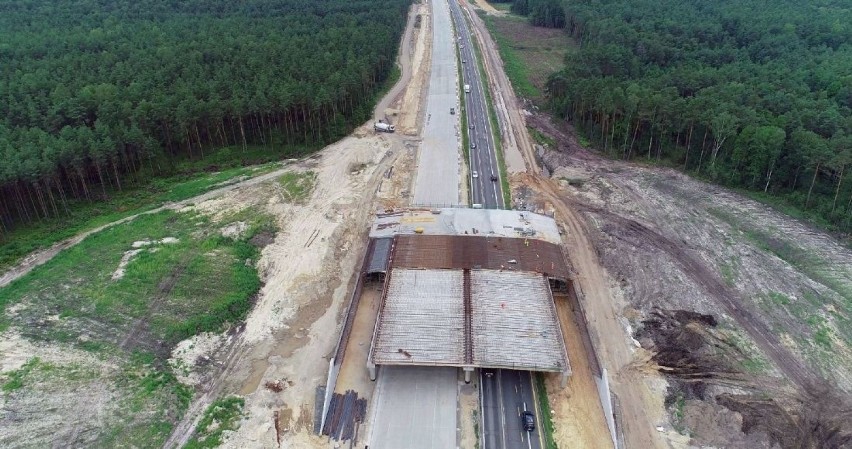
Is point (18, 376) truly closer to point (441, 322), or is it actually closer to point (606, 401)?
point (441, 322)

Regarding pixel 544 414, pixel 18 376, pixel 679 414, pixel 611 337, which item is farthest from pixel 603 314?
pixel 18 376

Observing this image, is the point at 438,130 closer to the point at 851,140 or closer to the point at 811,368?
the point at 851,140

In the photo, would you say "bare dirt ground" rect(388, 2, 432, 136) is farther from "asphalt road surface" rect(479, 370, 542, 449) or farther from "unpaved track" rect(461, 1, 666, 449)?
"asphalt road surface" rect(479, 370, 542, 449)

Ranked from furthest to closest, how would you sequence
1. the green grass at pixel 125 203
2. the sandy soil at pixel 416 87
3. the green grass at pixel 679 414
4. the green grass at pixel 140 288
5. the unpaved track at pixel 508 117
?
the sandy soil at pixel 416 87 → the unpaved track at pixel 508 117 → the green grass at pixel 125 203 → the green grass at pixel 140 288 → the green grass at pixel 679 414

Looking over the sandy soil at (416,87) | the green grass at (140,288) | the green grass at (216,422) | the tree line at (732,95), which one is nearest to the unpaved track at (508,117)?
the tree line at (732,95)

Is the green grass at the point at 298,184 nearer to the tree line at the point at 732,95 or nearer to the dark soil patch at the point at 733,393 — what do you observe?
the dark soil patch at the point at 733,393

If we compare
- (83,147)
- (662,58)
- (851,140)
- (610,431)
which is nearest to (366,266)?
(610,431)

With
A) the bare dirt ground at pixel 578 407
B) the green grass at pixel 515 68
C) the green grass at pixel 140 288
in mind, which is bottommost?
the bare dirt ground at pixel 578 407
